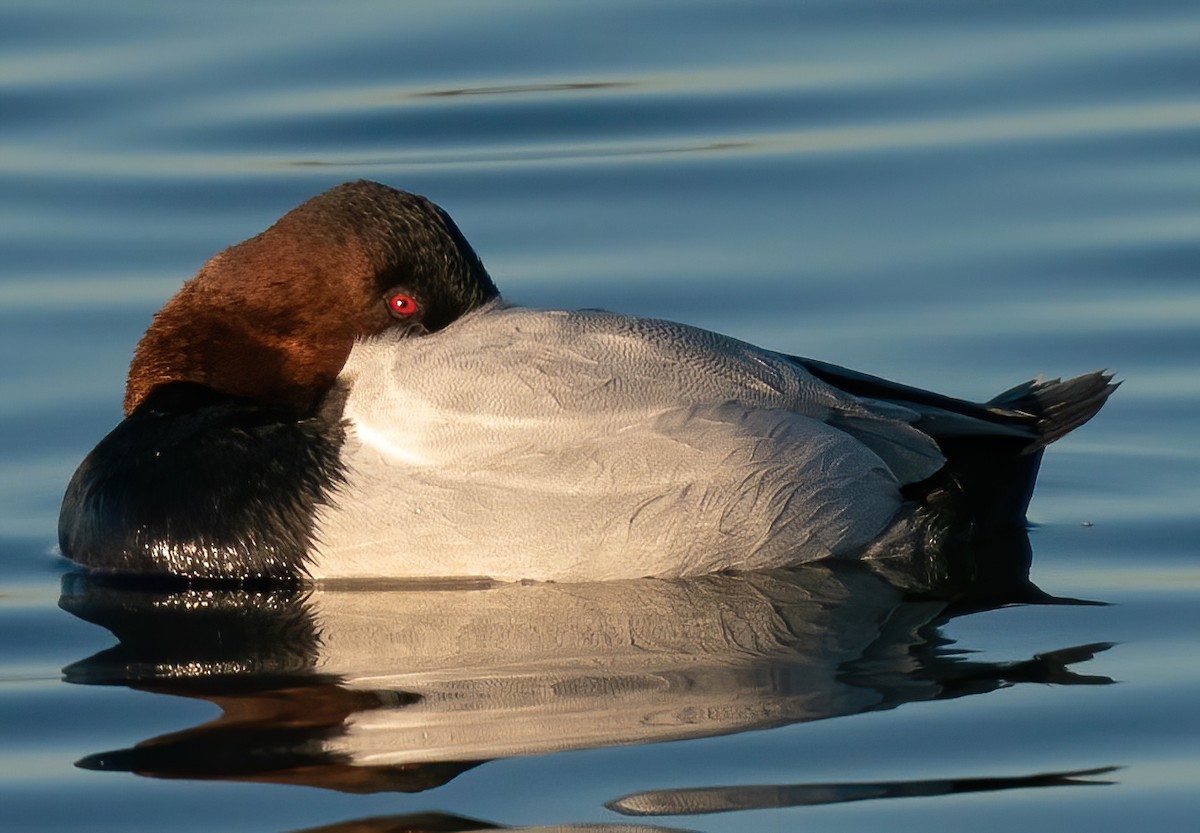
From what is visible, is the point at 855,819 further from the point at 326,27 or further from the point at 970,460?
the point at 326,27

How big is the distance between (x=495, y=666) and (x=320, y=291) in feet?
5.07

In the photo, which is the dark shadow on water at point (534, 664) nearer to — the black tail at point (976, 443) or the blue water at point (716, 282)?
the blue water at point (716, 282)

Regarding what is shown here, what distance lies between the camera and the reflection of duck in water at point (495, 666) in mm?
4781

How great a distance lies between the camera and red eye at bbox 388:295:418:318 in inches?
250

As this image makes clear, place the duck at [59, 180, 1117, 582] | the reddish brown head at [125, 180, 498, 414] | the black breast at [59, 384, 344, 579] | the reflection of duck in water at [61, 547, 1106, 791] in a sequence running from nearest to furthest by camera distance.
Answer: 1. the reflection of duck in water at [61, 547, 1106, 791]
2. the duck at [59, 180, 1117, 582]
3. the black breast at [59, 384, 344, 579]
4. the reddish brown head at [125, 180, 498, 414]

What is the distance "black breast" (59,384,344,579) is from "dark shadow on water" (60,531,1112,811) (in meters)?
0.09

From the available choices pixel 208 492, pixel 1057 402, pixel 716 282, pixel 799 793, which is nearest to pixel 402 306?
pixel 208 492

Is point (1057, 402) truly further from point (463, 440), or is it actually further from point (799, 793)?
point (799, 793)

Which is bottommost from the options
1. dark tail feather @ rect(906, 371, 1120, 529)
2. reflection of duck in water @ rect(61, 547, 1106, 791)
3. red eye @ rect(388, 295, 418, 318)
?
reflection of duck in water @ rect(61, 547, 1106, 791)

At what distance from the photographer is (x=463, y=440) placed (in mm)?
5957

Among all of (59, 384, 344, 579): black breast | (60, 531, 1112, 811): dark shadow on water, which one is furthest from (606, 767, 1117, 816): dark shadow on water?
(59, 384, 344, 579): black breast

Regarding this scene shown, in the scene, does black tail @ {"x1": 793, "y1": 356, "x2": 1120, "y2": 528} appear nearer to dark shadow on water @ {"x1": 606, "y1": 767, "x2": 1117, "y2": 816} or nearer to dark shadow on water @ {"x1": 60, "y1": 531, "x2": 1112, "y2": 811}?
dark shadow on water @ {"x1": 60, "y1": 531, "x2": 1112, "y2": 811}

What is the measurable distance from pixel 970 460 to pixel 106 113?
569 centimetres

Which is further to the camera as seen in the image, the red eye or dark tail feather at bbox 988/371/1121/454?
dark tail feather at bbox 988/371/1121/454
